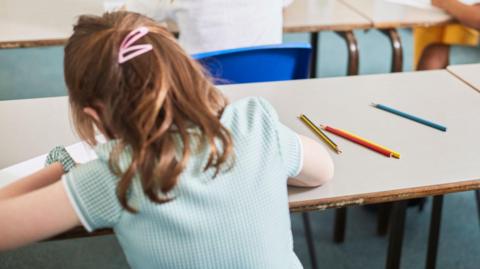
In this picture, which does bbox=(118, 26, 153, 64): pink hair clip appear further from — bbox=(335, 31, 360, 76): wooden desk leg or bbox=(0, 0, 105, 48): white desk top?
bbox=(335, 31, 360, 76): wooden desk leg

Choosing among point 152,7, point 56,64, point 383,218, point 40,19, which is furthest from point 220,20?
point 56,64

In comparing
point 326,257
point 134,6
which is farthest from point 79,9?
point 326,257

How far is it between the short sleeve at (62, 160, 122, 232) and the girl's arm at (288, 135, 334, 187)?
1.13 ft

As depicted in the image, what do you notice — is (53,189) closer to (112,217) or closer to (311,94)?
(112,217)

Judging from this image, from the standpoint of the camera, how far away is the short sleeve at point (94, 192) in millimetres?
831

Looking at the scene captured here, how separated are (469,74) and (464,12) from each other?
2.17ft

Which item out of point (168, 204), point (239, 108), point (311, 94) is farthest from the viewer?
point (311, 94)

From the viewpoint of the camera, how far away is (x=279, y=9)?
6.39 ft

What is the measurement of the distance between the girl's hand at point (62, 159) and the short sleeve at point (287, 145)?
1.27 ft

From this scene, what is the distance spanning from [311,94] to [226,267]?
0.68 meters

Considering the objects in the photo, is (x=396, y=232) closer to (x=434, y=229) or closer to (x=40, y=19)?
(x=434, y=229)

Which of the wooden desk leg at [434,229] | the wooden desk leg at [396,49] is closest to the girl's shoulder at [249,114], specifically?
the wooden desk leg at [434,229]

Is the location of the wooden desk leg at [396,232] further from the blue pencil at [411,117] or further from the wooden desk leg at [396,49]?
the wooden desk leg at [396,49]

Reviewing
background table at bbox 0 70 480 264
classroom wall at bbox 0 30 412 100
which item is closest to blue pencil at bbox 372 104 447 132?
background table at bbox 0 70 480 264
